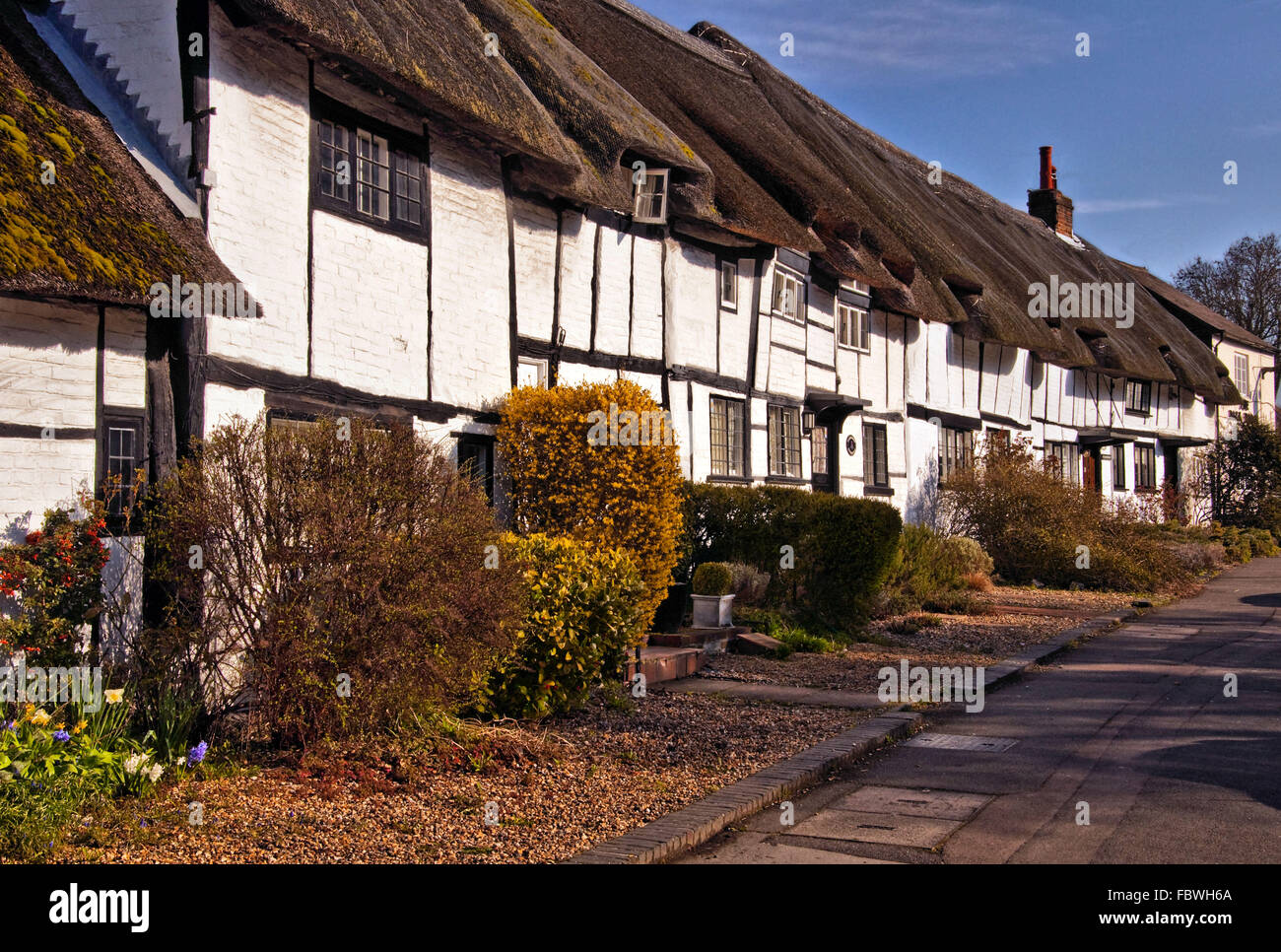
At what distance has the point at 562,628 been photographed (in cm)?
755

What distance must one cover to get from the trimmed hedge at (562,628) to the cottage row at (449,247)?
216 cm

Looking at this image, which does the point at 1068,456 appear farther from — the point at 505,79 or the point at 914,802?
the point at 914,802

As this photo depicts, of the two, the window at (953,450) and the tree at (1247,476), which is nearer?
the window at (953,450)

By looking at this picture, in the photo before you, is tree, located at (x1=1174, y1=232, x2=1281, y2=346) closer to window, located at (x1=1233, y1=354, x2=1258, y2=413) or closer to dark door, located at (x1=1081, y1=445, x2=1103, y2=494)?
window, located at (x1=1233, y1=354, x2=1258, y2=413)

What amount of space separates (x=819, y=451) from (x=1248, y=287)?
40148mm

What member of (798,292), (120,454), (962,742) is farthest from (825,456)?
(120,454)

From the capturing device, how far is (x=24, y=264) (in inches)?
250

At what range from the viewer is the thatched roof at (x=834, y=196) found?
1602 cm

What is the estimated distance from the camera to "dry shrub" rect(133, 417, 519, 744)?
606 cm

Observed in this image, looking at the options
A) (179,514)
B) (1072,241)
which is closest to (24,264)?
(179,514)

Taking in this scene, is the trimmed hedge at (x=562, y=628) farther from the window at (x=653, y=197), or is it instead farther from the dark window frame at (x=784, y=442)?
the dark window frame at (x=784, y=442)

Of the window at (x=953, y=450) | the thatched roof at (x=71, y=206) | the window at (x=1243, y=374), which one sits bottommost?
the window at (x=953, y=450)

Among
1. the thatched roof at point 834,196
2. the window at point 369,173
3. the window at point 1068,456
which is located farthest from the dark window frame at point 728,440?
the window at point 1068,456
